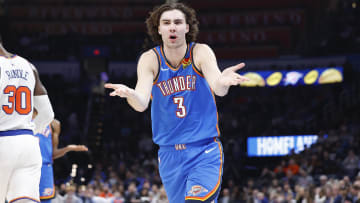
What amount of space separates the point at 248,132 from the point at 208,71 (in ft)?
59.9

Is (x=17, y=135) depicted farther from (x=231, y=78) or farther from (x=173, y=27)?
(x=231, y=78)

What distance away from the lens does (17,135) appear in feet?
18.0

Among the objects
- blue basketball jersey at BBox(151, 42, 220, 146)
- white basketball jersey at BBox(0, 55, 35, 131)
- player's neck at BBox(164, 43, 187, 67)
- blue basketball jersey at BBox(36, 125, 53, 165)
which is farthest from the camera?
blue basketball jersey at BBox(36, 125, 53, 165)

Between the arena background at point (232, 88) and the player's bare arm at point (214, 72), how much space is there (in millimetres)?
12027

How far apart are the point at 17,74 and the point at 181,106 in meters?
1.72

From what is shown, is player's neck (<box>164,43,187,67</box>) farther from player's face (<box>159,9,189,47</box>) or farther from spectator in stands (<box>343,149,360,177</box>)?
spectator in stands (<box>343,149,360,177</box>)

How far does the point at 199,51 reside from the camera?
5.26m

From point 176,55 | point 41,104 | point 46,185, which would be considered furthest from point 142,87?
point 46,185

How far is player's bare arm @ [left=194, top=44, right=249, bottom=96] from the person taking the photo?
4566mm

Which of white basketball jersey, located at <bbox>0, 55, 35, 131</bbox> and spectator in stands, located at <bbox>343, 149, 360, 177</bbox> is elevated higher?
white basketball jersey, located at <bbox>0, 55, 35, 131</bbox>

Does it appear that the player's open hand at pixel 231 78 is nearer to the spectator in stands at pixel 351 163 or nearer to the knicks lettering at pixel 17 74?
the knicks lettering at pixel 17 74

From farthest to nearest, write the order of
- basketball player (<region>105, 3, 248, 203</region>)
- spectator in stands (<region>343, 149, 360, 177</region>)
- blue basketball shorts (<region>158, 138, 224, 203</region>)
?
1. spectator in stands (<region>343, 149, 360, 177</region>)
2. basketball player (<region>105, 3, 248, 203</region>)
3. blue basketball shorts (<region>158, 138, 224, 203</region>)

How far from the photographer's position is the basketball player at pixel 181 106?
5005mm

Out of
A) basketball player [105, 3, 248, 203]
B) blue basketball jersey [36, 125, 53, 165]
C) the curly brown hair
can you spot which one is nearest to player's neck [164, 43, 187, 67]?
basketball player [105, 3, 248, 203]
